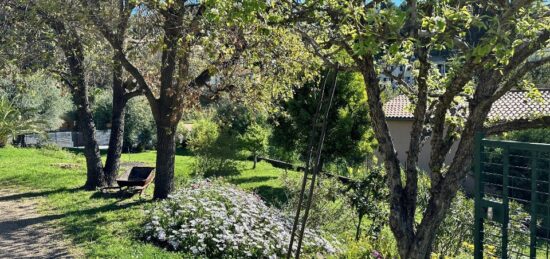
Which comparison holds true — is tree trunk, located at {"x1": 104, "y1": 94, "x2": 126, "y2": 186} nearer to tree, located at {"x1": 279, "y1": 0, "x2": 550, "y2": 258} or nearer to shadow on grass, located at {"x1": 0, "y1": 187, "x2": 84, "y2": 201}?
shadow on grass, located at {"x1": 0, "y1": 187, "x2": 84, "y2": 201}

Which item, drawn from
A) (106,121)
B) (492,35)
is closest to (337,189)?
(492,35)

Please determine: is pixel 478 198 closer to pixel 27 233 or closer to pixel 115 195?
pixel 27 233

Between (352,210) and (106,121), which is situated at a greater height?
(106,121)

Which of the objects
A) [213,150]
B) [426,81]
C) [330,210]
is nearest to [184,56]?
[330,210]

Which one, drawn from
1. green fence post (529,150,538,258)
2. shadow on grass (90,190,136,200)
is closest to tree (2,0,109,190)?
shadow on grass (90,190,136,200)

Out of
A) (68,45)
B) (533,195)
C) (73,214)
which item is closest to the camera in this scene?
(533,195)

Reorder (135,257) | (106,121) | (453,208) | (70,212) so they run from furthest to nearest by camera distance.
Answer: (106,121) < (70,212) < (453,208) < (135,257)

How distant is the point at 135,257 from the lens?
690 cm

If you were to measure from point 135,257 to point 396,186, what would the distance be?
3.94m

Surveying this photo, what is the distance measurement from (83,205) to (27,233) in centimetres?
223

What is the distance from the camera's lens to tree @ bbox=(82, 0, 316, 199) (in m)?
7.32

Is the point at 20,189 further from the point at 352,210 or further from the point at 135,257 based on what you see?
the point at 352,210

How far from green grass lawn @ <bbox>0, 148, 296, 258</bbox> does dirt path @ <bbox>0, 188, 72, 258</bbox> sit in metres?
0.23

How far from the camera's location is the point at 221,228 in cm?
779
